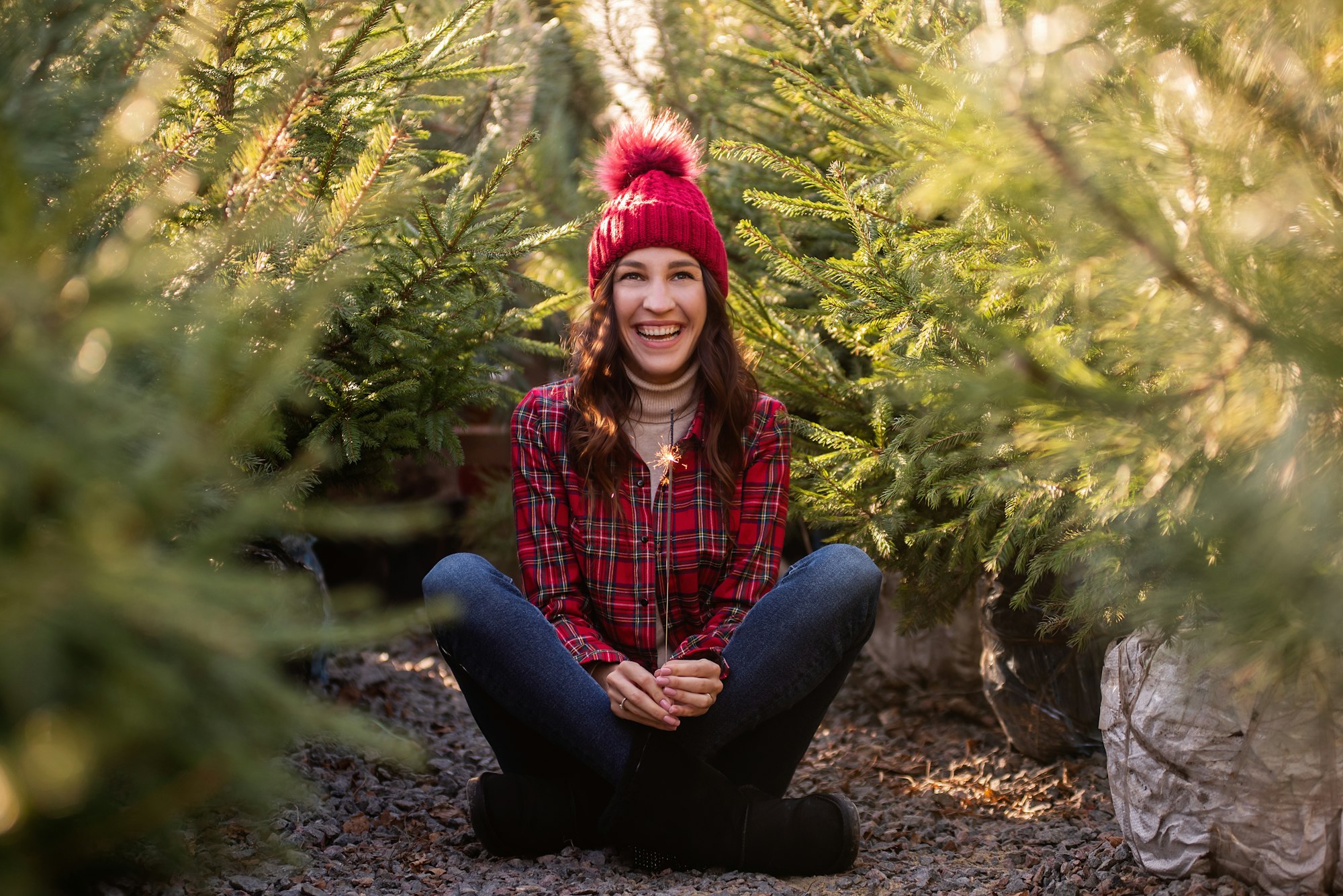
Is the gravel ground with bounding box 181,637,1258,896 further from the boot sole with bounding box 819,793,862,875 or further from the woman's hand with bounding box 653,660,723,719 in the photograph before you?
the woman's hand with bounding box 653,660,723,719

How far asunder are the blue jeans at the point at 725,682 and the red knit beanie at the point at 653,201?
77cm

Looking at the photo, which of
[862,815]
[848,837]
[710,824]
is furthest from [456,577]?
[862,815]

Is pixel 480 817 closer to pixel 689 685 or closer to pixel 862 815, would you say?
pixel 689 685

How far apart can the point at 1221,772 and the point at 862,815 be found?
86 centimetres

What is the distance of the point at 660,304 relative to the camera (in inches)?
86.8

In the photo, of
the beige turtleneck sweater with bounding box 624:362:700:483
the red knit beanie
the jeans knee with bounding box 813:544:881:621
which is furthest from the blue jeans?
the red knit beanie

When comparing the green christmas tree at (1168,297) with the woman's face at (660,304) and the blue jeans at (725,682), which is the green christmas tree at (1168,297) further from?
the woman's face at (660,304)

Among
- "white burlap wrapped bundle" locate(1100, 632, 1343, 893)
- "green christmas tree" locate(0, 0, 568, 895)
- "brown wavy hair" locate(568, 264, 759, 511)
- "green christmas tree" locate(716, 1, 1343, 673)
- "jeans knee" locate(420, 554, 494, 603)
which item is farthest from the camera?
"brown wavy hair" locate(568, 264, 759, 511)

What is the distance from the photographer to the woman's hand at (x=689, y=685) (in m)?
1.79

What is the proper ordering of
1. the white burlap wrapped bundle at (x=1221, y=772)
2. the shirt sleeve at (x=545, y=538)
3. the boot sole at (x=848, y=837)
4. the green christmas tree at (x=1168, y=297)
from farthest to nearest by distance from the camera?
1. the shirt sleeve at (x=545, y=538)
2. the boot sole at (x=848, y=837)
3. the white burlap wrapped bundle at (x=1221, y=772)
4. the green christmas tree at (x=1168, y=297)

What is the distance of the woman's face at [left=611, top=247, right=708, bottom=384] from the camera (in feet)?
7.30

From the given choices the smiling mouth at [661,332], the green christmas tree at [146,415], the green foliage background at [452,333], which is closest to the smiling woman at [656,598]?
the smiling mouth at [661,332]

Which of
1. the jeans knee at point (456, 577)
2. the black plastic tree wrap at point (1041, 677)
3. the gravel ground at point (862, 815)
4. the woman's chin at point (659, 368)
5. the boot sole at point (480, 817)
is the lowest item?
the gravel ground at point (862, 815)

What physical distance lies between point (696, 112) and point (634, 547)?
168 cm
